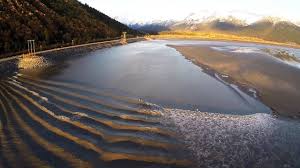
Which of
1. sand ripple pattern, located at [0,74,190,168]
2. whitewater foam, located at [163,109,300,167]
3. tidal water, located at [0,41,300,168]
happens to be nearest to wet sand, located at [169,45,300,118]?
tidal water, located at [0,41,300,168]

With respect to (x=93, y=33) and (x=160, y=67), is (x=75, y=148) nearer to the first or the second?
(x=160, y=67)

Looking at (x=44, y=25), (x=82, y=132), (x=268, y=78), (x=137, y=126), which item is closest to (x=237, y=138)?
(x=137, y=126)

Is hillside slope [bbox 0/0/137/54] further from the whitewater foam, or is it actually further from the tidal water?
the whitewater foam

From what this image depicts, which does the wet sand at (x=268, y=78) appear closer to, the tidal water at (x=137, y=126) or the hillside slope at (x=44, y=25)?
the tidal water at (x=137, y=126)

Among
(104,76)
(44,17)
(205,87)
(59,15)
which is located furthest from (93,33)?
(205,87)

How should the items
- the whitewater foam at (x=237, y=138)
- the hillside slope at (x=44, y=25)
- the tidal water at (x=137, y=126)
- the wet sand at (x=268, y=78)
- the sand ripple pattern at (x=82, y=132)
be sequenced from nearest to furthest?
the sand ripple pattern at (x=82, y=132), the tidal water at (x=137, y=126), the whitewater foam at (x=237, y=138), the wet sand at (x=268, y=78), the hillside slope at (x=44, y=25)

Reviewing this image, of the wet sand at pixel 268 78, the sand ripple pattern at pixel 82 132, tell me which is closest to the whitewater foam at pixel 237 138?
the sand ripple pattern at pixel 82 132
